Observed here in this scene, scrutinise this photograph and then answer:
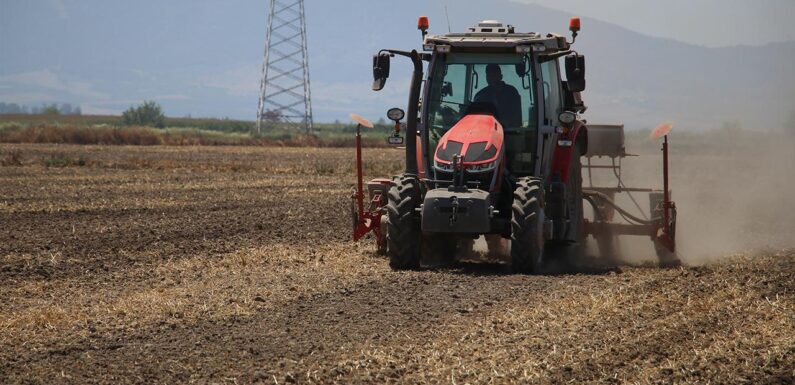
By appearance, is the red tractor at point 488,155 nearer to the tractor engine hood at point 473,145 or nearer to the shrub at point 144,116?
the tractor engine hood at point 473,145

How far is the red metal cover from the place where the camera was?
13523 mm

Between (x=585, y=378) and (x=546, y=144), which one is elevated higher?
(x=546, y=144)

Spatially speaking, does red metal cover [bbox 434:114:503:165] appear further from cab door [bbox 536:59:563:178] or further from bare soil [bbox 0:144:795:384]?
bare soil [bbox 0:144:795:384]

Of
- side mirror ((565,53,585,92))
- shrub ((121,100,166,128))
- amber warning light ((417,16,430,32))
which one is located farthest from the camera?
shrub ((121,100,166,128))

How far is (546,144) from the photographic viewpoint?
14.2 metres

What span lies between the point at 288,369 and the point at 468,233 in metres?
4.95

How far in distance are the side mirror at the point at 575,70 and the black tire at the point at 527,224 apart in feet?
4.00

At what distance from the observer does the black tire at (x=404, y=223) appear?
535 inches

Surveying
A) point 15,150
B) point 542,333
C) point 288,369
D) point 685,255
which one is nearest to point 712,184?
point 685,255

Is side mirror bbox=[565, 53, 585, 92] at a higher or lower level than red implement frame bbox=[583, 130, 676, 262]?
higher

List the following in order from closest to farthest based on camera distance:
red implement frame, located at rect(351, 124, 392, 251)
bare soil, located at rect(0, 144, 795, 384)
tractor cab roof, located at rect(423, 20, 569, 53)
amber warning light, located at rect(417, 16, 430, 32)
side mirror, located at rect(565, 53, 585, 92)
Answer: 1. bare soil, located at rect(0, 144, 795, 384)
2. side mirror, located at rect(565, 53, 585, 92)
3. tractor cab roof, located at rect(423, 20, 569, 53)
4. amber warning light, located at rect(417, 16, 430, 32)
5. red implement frame, located at rect(351, 124, 392, 251)

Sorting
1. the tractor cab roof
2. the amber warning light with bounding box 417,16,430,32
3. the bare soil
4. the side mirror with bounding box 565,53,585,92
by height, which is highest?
the amber warning light with bounding box 417,16,430,32

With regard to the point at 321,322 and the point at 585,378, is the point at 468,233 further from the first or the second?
the point at 585,378

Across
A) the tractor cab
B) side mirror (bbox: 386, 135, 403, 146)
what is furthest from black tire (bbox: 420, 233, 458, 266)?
side mirror (bbox: 386, 135, 403, 146)
